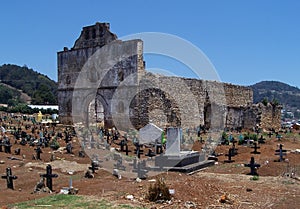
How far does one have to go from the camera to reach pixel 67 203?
27.5 ft

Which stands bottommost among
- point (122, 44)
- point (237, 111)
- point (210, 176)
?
point (210, 176)

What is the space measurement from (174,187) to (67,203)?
270 cm

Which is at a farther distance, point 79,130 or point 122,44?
point 122,44

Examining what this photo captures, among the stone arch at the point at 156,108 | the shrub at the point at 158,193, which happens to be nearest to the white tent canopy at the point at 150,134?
the stone arch at the point at 156,108

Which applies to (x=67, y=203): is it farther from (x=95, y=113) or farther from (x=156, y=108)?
(x=95, y=113)

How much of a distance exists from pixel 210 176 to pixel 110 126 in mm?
18955

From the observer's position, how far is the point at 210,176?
40.5 feet

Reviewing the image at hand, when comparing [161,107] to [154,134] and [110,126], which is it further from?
[154,134]

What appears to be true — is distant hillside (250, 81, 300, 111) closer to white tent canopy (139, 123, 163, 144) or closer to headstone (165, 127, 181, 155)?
white tent canopy (139, 123, 163, 144)

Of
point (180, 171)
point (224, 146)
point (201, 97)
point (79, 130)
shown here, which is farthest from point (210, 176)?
point (201, 97)

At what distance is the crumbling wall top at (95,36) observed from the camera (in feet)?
105

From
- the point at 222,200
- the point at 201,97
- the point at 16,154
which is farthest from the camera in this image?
the point at 201,97

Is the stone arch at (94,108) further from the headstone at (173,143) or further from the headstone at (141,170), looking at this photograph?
the headstone at (141,170)

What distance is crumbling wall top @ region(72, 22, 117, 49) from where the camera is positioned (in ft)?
105
